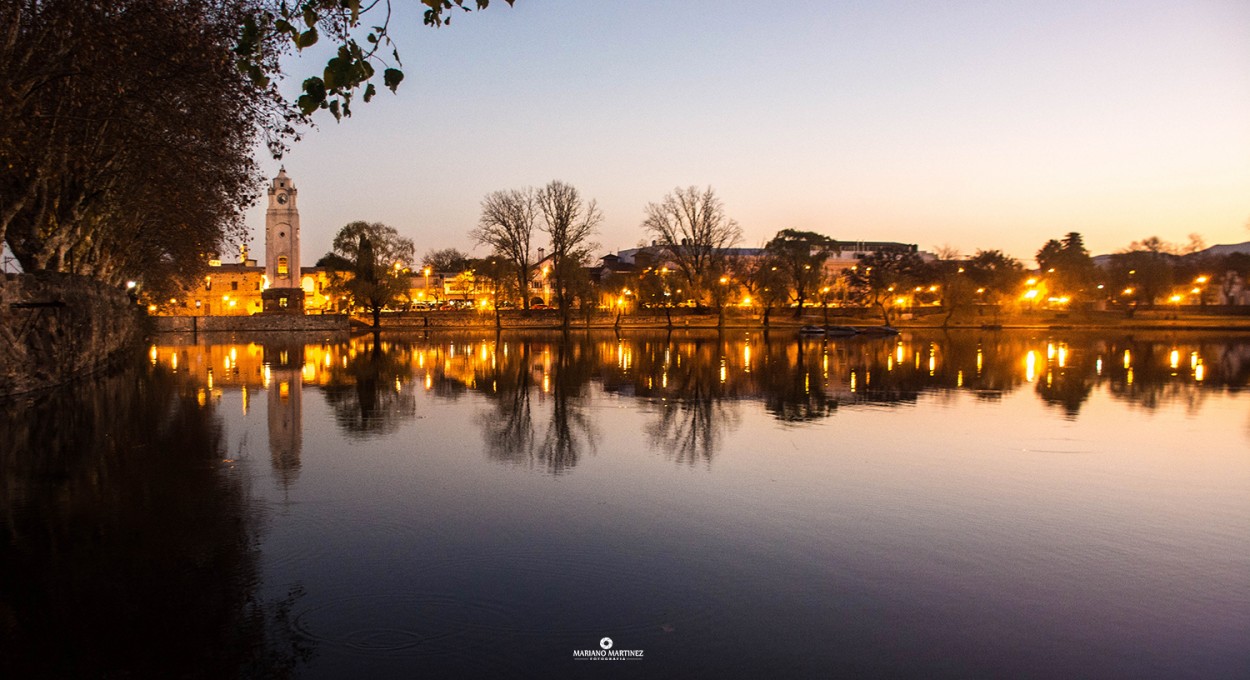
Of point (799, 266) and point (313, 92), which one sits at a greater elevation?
point (799, 266)

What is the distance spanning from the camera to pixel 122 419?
51.5 ft

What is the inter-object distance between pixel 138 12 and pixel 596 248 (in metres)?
68.1

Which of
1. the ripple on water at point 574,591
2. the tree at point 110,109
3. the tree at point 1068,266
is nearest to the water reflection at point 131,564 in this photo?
the ripple on water at point 574,591

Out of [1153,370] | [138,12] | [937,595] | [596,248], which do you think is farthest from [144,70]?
[596,248]

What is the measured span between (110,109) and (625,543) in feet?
59.3

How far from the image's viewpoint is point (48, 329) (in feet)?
69.4

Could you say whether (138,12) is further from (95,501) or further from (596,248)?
(596,248)

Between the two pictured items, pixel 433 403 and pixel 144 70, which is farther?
pixel 433 403

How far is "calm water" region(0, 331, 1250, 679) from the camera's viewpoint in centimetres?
516

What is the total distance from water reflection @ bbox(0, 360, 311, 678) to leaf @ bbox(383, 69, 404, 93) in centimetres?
392

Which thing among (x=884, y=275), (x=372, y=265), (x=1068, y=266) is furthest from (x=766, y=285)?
(x=1068, y=266)

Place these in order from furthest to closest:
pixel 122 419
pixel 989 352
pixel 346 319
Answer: pixel 346 319 < pixel 989 352 < pixel 122 419

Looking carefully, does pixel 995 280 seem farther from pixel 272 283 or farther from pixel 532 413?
pixel 272 283

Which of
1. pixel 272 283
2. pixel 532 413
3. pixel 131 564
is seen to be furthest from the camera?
pixel 272 283
